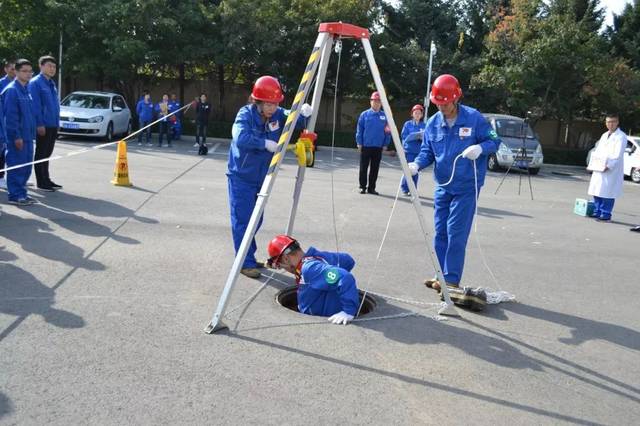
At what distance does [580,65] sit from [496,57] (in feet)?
12.7

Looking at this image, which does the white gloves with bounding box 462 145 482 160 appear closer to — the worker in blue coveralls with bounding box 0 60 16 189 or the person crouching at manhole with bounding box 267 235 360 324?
the person crouching at manhole with bounding box 267 235 360 324

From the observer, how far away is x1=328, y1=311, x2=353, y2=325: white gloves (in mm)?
5297

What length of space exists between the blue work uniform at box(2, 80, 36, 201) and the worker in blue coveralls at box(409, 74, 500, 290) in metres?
6.28

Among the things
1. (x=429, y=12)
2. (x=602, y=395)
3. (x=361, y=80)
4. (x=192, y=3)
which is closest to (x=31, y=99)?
(x=602, y=395)

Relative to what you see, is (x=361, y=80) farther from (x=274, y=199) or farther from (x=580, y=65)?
(x=274, y=199)

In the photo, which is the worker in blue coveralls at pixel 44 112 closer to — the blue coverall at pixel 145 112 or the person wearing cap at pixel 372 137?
the person wearing cap at pixel 372 137

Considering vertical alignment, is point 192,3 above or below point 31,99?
above

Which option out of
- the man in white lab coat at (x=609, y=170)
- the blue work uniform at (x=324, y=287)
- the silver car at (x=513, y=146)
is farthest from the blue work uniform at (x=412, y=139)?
the silver car at (x=513, y=146)

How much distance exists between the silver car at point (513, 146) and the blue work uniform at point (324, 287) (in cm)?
1489

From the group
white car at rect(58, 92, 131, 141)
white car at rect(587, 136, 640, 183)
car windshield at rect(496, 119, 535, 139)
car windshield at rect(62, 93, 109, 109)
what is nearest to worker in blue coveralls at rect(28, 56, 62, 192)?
white car at rect(58, 92, 131, 141)

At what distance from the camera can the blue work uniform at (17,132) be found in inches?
368

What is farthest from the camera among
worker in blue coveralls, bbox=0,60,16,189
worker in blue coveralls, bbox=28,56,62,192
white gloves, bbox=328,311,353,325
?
worker in blue coveralls, bbox=0,60,16,189

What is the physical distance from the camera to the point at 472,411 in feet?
13.0

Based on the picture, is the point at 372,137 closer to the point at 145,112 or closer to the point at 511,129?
the point at 511,129
